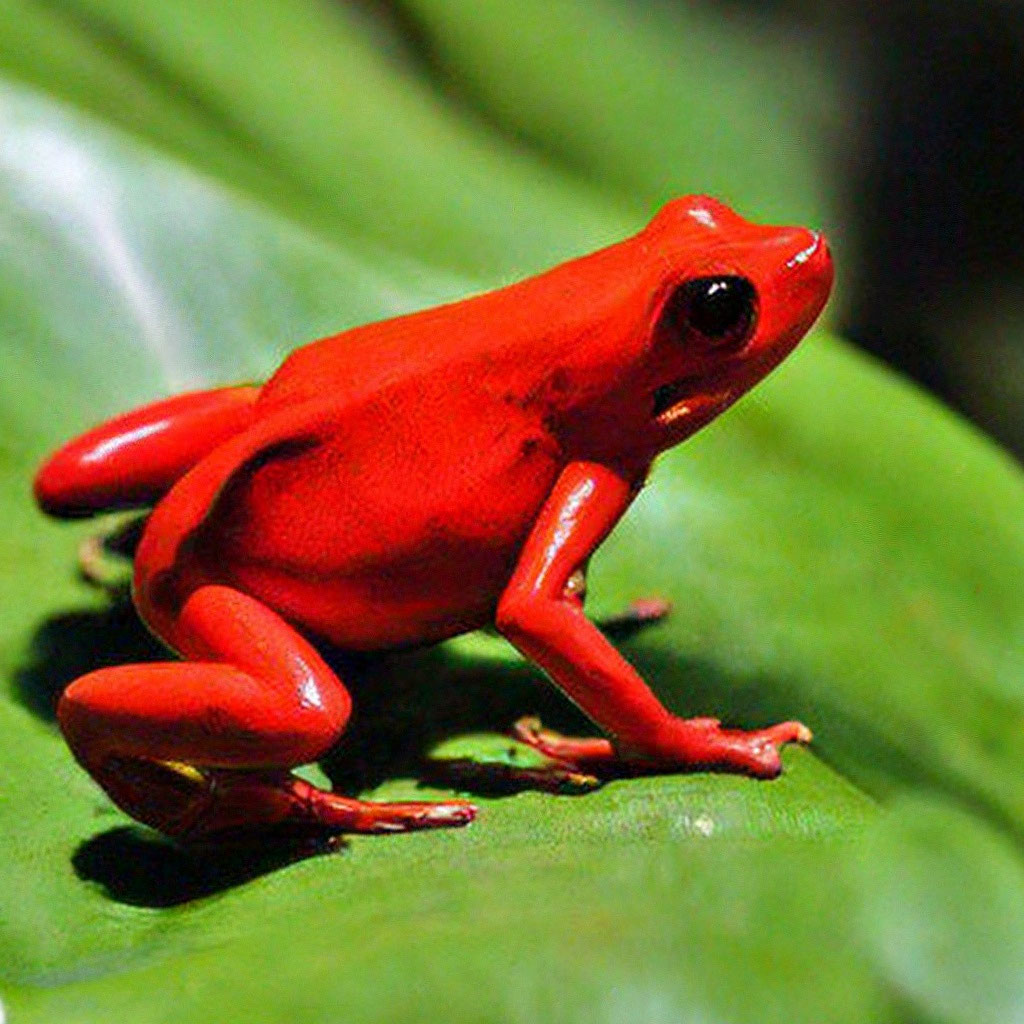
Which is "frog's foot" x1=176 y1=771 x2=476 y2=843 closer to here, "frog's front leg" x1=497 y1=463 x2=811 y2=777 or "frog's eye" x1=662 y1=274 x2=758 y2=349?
"frog's front leg" x1=497 y1=463 x2=811 y2=777

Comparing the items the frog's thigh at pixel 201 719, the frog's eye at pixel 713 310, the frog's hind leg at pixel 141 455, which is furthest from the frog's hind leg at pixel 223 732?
the frog's eye at pixel 713 310

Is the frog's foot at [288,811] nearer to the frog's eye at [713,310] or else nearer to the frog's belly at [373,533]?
the frog's belly at [373,533]

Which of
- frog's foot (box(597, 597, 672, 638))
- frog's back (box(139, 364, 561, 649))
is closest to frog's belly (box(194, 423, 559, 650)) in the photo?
frog's back (box(139, 364, 561, 649))

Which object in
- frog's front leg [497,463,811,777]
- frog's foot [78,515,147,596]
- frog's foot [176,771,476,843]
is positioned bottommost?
frog's foot [176,771,476,843]

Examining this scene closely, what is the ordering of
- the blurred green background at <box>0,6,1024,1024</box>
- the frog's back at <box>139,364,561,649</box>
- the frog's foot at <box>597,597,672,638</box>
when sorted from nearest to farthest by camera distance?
the blurred green background at <box>0,6,1024,1024</box>
the frog's back at <box>139,364,561,649</box>
the frog's foot at <box>597,597,672,638</box>

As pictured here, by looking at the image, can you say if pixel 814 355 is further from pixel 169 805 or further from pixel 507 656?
pixel 169 805

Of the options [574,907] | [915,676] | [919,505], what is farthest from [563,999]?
[919,505]

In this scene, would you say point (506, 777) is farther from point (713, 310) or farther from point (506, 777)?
point (713, 310)

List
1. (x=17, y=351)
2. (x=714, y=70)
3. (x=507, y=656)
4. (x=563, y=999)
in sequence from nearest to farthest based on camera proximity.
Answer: (x=563, y=999)
(x=507, y=656)
(x=17, y=351)
(x=714, y=70)
